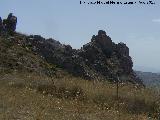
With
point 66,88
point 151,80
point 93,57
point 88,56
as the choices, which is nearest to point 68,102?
point 66,88

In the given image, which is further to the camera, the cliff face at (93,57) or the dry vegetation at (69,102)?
the cliff face at (93,57)

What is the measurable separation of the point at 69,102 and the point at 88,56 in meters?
26.9

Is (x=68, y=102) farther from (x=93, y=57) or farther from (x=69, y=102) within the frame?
(x=93, y=57)

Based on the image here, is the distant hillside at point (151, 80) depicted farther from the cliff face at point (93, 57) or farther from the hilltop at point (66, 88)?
the cliff face at point (93, 57)

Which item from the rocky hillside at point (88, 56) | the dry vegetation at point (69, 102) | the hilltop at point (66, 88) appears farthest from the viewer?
the rocky hillside at point (88, 56)

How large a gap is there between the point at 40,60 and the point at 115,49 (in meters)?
10.4

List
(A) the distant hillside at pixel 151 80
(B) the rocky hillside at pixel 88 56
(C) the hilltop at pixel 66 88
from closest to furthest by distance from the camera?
(C) the hilltop at pixel 66 88 → (A) the distant hillside at pixel 151 80 → (B) the rocky hillside at pixel 88 56

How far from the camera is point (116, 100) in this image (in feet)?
62.4

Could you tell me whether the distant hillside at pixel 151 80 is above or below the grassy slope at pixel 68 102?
above

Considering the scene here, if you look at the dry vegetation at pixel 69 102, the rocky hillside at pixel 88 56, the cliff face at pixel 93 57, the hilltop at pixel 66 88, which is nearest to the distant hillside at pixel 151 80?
the hilltop at pixel 66 88

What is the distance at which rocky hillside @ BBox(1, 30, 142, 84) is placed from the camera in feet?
133

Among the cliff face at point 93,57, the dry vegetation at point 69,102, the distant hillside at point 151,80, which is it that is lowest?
the dry vegetation at point 69,102

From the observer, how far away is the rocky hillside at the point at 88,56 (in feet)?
133

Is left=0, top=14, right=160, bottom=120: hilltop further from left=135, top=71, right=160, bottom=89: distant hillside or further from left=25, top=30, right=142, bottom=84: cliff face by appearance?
left=135, top=71, right=160, bottom=89: distant hillside
